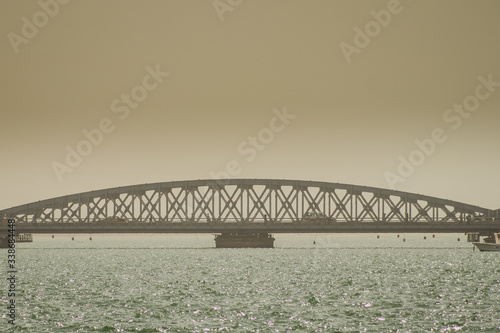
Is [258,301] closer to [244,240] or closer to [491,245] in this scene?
[491,245]

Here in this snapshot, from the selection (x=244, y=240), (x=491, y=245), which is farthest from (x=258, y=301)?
(x=244, y=240)

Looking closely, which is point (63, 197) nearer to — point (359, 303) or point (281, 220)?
point (281, 220)

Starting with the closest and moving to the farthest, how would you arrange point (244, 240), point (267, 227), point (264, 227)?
point (267, 227) < point (264, 227) < point (244, 240)

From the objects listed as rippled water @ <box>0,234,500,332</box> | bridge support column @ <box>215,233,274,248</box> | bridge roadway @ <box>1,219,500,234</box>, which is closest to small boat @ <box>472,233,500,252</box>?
bridge roadway @ <box>1,219,500,234</box>

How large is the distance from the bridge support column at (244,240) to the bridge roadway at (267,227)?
203 inches

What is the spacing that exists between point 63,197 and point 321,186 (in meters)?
56.0

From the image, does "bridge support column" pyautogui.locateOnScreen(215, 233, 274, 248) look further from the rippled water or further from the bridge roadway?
the rippled water

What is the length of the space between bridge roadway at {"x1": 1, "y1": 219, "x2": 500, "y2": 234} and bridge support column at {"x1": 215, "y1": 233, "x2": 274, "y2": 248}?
517 cm

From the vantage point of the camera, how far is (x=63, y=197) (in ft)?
654

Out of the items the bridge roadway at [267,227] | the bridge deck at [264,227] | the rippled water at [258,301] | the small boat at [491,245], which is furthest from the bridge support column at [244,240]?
the rippled water at [258,301]

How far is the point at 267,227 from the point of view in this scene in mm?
173875

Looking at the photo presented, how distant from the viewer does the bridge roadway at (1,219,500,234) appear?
551 feet

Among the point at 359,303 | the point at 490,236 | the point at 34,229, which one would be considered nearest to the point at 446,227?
the point at 490,236

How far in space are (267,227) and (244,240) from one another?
36.3ft
